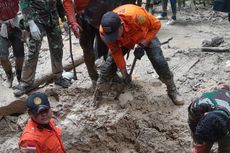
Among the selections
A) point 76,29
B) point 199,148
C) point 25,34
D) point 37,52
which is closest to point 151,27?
point 76,29

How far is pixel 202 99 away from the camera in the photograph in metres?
4.08

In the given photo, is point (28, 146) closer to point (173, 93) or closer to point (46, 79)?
point (173, 93)

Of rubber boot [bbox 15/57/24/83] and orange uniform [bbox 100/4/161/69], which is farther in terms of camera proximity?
rubber boot [bbox 15/57/24/83]

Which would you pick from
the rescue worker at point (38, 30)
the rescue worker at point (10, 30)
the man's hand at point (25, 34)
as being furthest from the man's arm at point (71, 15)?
the rescue worker at point (10, 30)

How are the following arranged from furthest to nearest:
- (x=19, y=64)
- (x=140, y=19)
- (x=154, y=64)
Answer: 1. (x=19, y=64)
2. (x=154, y=64)
3. (x=140, y=19)

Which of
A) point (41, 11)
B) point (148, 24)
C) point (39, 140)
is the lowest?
point (39, 140)

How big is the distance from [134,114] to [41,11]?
198 centimetres

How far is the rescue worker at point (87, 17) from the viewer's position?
603 centimetres

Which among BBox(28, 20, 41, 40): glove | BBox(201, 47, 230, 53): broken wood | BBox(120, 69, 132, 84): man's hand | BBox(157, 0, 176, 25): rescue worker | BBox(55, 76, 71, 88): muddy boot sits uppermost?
BBox(28, 20, 41, 40): glove

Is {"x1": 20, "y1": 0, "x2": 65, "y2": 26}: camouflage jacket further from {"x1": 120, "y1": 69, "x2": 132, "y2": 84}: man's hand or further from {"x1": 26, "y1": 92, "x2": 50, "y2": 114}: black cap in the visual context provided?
{"x1": 26, "y1": 92, "x2": 50, "y2": 114}: black cap

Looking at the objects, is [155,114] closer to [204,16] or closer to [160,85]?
[160,85]

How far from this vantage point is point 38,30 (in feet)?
18.9

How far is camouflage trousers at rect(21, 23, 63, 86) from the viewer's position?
5.95 meters

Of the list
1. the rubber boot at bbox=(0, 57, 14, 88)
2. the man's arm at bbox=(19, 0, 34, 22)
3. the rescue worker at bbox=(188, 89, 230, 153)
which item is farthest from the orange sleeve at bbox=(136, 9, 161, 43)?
the rubber boot at bbox=(0, 57, 14, 88)
